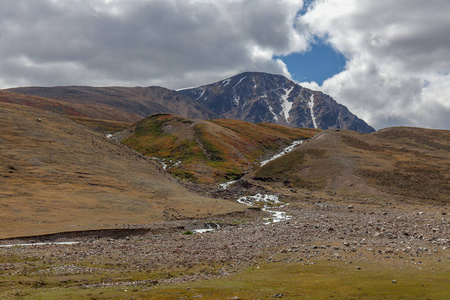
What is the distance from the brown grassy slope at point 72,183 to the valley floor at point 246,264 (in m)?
9.69

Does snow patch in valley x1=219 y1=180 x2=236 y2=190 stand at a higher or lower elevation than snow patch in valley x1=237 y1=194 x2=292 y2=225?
higher

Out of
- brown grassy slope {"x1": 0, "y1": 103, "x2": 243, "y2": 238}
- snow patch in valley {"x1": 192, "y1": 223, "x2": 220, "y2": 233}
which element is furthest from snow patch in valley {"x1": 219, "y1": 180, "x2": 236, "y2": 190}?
snow patch in valley {"x1": 192, "y1": 223, "x2": 220, "y2": 233}

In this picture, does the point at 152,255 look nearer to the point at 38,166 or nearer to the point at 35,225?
the point at 35,225

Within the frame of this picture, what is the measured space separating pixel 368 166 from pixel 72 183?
91.7 m

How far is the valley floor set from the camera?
24297 millimetres

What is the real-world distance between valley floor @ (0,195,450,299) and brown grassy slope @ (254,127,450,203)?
56.8 meters

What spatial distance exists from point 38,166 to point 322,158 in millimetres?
94703

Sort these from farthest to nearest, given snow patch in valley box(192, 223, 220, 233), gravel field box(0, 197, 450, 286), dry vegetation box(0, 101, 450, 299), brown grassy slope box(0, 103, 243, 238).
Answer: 1. brown grassy slope box(0, 103, 243, 238)
2. snow patch in valley box(192, 223, 220, 233)
3. gravel field box(0, 197, 450, 286)
4. dry vegetation box(0, 101, 450, 299)

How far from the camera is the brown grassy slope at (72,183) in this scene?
60938 millimetres

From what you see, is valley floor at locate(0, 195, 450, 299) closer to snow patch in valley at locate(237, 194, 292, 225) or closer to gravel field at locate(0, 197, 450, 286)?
gravel field at locate(0, 197, 450, 286)

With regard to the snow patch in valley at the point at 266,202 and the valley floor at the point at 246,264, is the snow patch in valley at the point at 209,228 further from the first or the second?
the snow patch in valley at the point at 266,202

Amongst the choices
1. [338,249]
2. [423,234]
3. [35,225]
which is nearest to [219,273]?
[338,249]

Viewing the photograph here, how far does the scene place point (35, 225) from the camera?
183 feet

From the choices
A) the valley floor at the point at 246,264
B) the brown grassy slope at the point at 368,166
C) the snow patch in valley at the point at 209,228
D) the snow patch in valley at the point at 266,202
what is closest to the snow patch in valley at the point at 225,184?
the brown grassy slope at the point at 368,166
